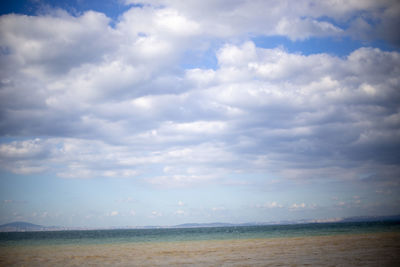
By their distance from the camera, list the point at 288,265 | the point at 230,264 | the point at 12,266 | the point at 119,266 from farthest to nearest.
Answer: the point at 12,266 < the point at 119,266 < the point at 230,264 < the point at 288,265

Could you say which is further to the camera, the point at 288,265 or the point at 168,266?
the point at 168,266

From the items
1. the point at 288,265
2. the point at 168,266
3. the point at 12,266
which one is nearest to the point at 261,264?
the point at 288,265

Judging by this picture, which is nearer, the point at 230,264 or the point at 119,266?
the point at 230,264

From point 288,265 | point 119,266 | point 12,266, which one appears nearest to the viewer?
point 288,265

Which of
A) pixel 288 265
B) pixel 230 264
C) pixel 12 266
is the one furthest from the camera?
pixel 12 266

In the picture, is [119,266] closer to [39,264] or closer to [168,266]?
[168,266]

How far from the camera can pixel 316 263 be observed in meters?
19.5

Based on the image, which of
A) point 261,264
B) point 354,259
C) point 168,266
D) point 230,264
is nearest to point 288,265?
point 261,264

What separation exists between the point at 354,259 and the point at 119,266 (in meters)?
17.5

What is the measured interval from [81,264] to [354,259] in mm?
21510

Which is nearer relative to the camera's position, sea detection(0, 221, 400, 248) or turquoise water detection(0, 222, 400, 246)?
sea detection(0, 221, 400, 248)

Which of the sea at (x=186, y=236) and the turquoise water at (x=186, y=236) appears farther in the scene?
the turquoise water at (x=186, y=236)

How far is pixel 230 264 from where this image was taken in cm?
2056

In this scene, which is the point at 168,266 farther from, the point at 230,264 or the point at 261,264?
the point at 261,264
